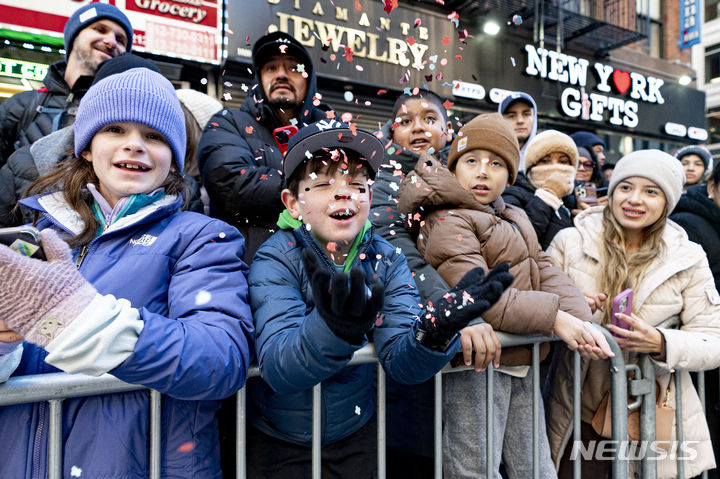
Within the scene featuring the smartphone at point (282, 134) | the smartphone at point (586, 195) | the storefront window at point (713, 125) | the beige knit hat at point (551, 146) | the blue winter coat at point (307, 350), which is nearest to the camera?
the blue winter coat at point (307, 350)

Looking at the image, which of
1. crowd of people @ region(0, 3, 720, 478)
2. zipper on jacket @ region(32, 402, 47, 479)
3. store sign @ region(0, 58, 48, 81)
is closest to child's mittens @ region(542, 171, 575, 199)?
crowd of people @ region(0, 3, 720, 478)

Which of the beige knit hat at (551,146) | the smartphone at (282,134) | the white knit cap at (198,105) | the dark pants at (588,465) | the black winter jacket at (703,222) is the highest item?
the white knit cap at (198,105)

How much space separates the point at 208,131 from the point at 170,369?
161cm

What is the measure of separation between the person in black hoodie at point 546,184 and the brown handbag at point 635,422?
3.43 ft

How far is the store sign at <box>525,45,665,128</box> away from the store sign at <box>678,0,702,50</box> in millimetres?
1702

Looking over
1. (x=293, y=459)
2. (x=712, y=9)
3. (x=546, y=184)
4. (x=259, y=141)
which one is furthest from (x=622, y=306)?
(x=712, y=9)

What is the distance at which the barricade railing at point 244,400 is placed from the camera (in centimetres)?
120

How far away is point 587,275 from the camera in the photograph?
253cm

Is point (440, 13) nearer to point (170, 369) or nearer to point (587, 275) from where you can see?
point (587, 275)

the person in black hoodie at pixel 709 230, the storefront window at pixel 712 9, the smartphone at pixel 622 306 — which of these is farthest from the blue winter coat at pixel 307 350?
the storefront window at pixel 712 9

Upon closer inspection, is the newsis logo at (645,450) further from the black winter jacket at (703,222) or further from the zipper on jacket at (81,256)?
the zipper on jacket at (81,256)

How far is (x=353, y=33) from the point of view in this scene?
8008mm

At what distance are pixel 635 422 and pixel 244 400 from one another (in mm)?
1918

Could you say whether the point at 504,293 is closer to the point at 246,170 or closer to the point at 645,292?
the point at 645,292
